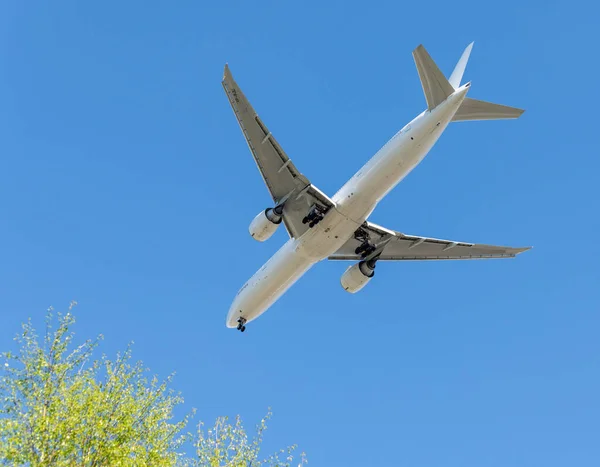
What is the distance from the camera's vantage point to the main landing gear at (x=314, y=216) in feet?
90.6

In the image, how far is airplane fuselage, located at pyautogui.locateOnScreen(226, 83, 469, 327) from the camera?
24859mm

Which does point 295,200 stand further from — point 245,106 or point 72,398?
point 72,398

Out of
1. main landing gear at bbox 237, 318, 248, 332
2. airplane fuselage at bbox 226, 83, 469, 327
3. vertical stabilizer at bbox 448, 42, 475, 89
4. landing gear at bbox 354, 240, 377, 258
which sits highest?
vertical stabilizer at bbox 448, 42, 475, 89

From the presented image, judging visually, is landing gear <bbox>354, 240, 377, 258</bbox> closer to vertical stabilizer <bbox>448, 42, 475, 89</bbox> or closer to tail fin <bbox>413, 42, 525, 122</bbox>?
tail fin <bbox>413, 42, 525, 122</bbox>

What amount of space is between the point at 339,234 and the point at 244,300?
6051mm

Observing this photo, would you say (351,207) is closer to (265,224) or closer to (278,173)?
(278,173)

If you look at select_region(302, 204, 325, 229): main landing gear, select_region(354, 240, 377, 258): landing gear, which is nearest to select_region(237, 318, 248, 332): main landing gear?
select_region(354, 240, 377, 258): landing gear

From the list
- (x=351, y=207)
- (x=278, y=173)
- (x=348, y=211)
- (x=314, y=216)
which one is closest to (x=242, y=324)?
(x=314, y=216)

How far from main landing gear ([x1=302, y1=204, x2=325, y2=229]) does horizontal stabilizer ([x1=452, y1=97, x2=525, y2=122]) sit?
664 centimetres

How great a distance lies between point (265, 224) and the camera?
1129 inches

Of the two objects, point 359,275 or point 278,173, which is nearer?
point 278,173

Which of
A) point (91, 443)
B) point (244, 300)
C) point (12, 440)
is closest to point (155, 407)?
point (91, 443)

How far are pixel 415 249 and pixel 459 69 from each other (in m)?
9.72

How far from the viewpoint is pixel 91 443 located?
1730 cm
